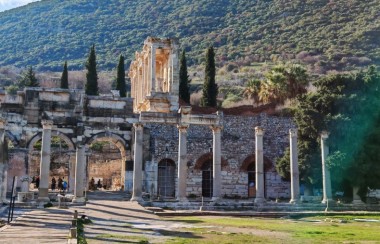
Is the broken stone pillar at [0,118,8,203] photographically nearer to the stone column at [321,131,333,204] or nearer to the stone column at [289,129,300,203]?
the stone column at [289,129,300,203]

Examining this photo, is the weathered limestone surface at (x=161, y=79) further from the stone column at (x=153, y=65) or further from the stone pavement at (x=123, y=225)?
the stone pavement at (x=123, y=225)

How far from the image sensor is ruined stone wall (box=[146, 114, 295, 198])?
46.3 m

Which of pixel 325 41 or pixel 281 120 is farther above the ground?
pixel 325 41

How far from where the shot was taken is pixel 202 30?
128125mm

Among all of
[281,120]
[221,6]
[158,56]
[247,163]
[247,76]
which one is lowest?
[247,163]

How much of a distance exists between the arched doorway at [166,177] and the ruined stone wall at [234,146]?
769 millimetres

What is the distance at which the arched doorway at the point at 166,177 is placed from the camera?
4597 centimetres

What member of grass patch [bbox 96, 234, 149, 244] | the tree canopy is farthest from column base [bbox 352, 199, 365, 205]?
grass patch [bbox 96, 234, 149, 244]

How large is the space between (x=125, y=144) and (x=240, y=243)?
26.1 meters

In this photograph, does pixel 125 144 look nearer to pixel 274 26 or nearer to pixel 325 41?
pixel 325 41

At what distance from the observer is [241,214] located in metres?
29.8

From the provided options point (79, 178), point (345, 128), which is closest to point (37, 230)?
point (79, 178)

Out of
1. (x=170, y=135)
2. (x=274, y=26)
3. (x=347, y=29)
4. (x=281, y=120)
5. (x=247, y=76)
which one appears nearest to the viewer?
(x=170, y=135)

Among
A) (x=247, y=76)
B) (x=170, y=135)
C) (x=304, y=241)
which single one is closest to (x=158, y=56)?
(x=170, y=135)
